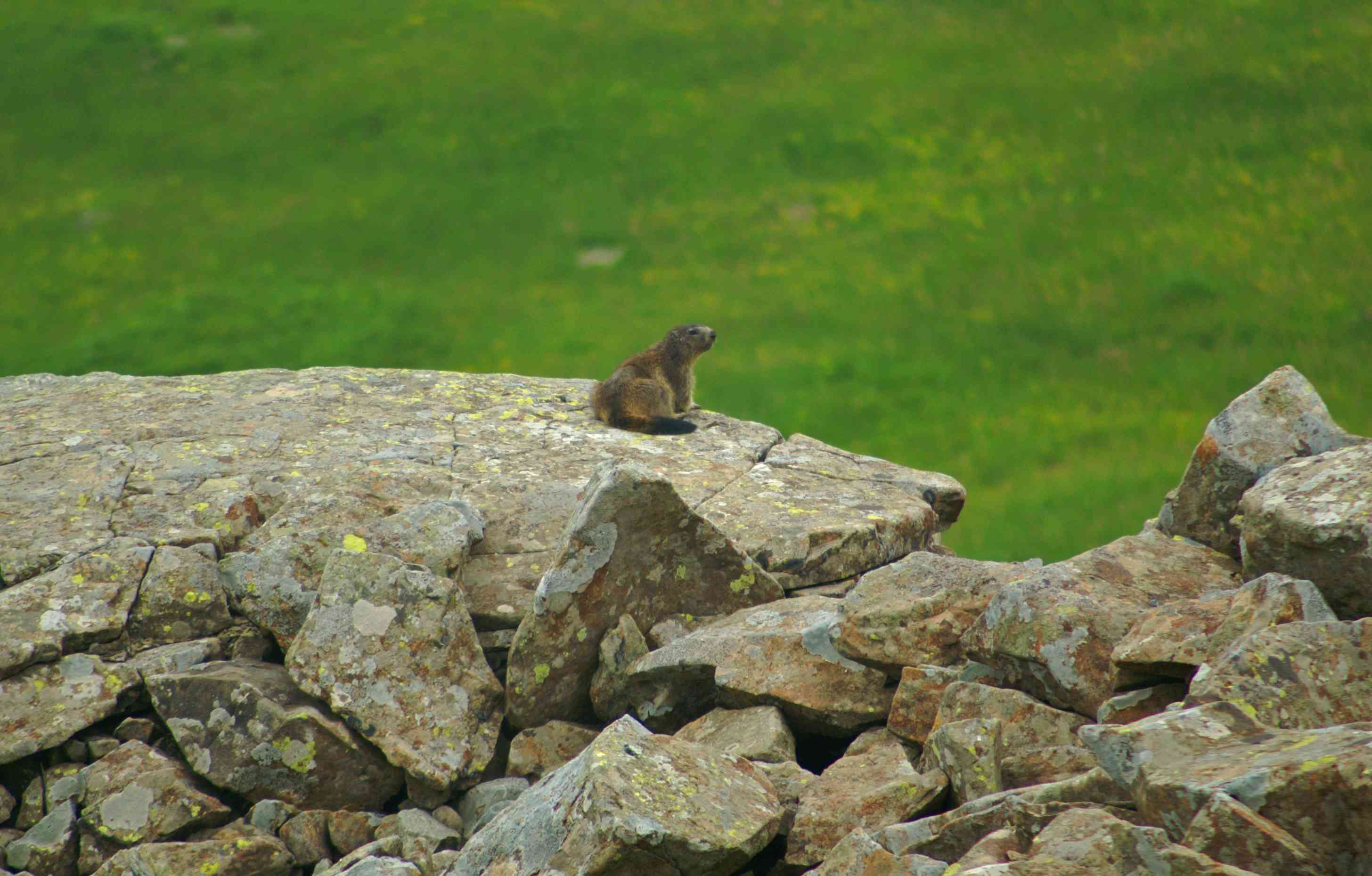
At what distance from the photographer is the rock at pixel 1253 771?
516cm

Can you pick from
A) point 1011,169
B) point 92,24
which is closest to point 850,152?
point 1011,169

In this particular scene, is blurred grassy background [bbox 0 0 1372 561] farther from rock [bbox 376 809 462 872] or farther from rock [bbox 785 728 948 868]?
rock [bbox 376 809 462 872]

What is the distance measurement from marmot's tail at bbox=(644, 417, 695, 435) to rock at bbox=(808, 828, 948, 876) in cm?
701

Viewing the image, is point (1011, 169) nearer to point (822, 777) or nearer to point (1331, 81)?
point (1331, 81)

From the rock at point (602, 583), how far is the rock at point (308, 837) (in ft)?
4.56

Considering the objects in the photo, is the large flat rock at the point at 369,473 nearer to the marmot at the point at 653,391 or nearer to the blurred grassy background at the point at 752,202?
the marmot at the point at 653,391

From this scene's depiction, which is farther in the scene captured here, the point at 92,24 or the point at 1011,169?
the point at 92,24

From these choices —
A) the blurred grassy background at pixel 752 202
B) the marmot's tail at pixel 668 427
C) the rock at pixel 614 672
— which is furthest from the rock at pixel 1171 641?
the blurred grassy background at pixel 752 202

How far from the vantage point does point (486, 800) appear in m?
7.92

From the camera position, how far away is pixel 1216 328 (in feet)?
117

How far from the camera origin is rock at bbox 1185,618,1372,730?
20.0ft

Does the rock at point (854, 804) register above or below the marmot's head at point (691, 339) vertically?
above

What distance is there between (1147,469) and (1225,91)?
16.8 meters

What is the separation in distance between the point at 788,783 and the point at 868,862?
4.78 feet
